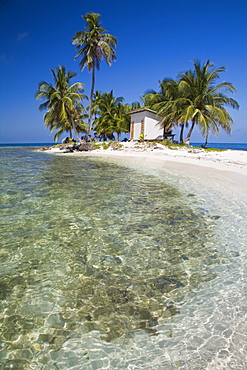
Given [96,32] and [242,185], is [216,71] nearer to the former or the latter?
[96,32]

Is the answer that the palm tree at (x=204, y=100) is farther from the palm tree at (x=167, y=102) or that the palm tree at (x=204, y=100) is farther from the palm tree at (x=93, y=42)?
the palm tree at (x=93, y=42)

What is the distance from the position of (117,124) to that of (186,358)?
113ft

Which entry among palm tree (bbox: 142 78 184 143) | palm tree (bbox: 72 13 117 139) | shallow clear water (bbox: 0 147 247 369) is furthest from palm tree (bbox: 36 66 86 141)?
shallow clear water (bbox: 0 147 247 369)

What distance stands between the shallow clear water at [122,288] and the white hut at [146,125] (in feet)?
82.9

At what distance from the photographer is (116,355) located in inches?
72.0

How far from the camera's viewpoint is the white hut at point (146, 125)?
96.1 feet

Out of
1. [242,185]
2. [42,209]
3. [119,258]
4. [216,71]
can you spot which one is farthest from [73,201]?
[216,71]

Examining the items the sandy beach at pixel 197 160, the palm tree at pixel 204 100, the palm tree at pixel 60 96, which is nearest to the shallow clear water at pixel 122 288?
the sandy beach at pixel 197 160

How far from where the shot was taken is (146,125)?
29344 mm

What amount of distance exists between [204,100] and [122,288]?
1031 inches

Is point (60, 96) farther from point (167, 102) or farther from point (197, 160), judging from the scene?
point (197, 160)

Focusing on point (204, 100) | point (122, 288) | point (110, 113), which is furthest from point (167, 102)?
point (122, 288)

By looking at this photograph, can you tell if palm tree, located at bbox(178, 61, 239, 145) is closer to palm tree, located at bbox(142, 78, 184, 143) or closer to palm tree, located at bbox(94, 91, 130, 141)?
palm tree, located at bbox(142, 78, 184, 143)

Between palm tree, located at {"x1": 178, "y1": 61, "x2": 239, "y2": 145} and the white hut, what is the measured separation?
4996 mm
